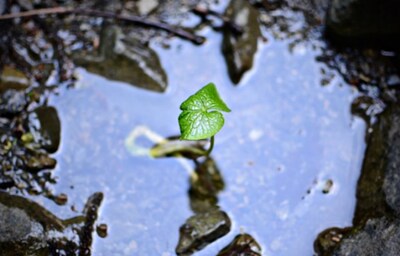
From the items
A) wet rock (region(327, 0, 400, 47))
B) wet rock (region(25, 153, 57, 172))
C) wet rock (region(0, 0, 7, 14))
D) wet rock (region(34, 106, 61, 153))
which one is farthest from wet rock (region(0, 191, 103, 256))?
wet rock (region(327, 0, 400, 47))

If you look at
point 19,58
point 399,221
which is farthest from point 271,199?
point 19,58

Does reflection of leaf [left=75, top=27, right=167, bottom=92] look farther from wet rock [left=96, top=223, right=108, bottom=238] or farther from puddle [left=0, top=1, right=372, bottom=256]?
wet rock [left=96, top=223, right=108, bottom=238]

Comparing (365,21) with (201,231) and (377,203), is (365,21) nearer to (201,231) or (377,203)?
(377,203)

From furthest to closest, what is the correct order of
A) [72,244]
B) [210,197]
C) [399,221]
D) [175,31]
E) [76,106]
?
[175,31]
[76,106]
[210,197]
[72,244]
[399,221]

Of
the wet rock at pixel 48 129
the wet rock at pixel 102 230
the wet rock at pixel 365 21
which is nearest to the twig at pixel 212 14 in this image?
the wet rock at pixel 365 21

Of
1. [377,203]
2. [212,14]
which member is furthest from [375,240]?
[212,14]

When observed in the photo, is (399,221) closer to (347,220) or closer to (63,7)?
(347,220)

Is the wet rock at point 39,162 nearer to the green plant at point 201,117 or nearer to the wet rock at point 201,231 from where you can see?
the wet rock at point 201,231
